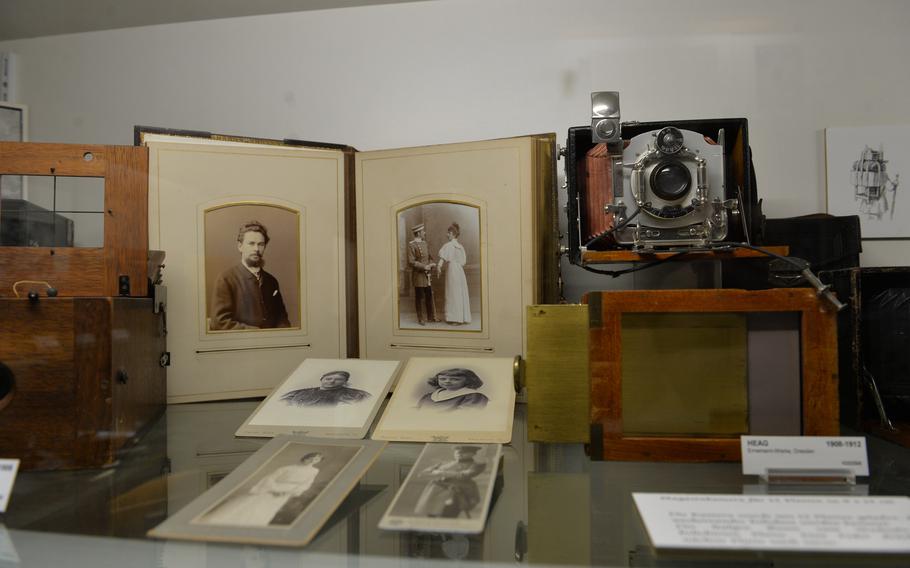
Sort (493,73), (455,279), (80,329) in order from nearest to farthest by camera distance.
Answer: (80,329) < (455,279) < (493,73)

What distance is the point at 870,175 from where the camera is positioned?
4.21 feet

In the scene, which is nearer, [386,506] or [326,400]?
[386,506]

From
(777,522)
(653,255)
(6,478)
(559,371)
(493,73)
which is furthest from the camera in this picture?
(493,73)

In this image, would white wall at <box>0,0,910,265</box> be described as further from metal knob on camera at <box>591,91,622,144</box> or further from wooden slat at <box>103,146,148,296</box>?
wooden slat at <box>103,146,148,296</box>

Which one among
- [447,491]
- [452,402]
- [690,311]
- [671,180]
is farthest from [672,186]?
[447,491]

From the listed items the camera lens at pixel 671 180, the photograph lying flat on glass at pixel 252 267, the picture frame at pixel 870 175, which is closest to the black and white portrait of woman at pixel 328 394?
the photograph lying flat on glass at pixel 252 267

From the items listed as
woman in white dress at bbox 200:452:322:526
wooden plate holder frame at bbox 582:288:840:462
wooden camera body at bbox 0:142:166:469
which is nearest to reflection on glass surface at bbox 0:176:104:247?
wooden camera body at bbox 0:142:166:469

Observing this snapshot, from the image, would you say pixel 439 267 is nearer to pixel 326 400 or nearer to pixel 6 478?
pixel 326 400

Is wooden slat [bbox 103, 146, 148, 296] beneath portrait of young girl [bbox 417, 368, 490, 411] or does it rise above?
above

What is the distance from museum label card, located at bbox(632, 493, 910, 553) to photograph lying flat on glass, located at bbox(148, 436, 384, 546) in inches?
13.9

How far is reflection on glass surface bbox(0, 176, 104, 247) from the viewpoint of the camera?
91 cm

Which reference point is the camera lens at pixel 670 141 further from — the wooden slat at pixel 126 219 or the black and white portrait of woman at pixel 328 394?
the wooden slat at pixel 126 219

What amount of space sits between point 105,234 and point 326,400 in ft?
1.48

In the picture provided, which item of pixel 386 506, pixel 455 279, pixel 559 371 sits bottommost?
pixel 386 506
